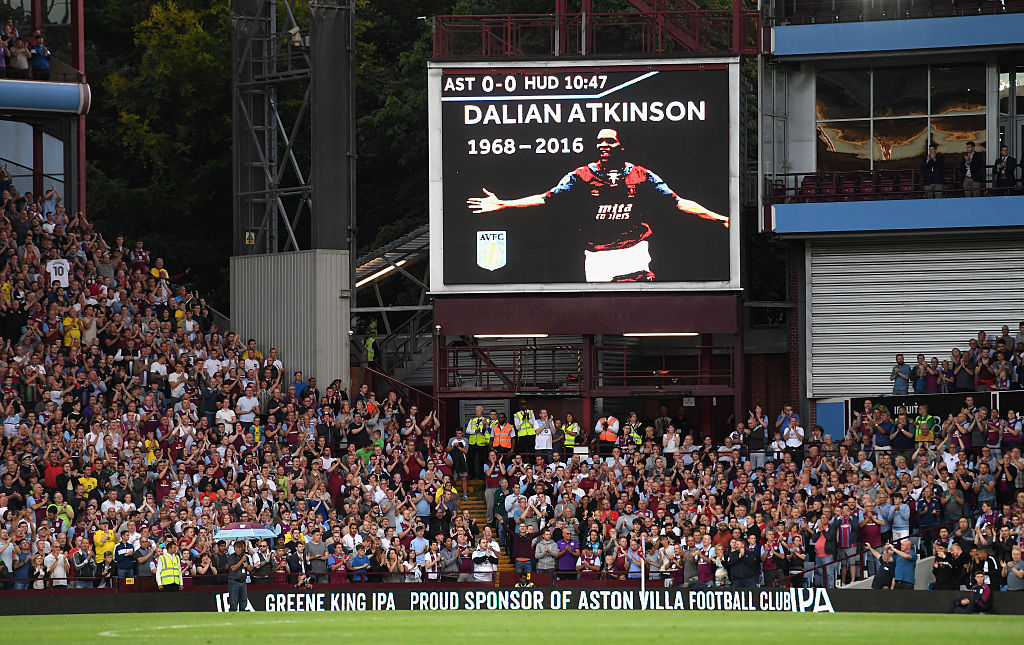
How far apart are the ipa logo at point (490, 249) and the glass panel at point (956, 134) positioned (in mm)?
9684

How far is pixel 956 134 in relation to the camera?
3719cm

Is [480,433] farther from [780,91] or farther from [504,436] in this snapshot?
[780,91]

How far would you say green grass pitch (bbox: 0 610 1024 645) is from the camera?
2092 cm

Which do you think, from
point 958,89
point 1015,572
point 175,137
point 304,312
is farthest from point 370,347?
point 1015,572

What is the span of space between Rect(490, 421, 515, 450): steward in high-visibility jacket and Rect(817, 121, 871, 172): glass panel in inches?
358

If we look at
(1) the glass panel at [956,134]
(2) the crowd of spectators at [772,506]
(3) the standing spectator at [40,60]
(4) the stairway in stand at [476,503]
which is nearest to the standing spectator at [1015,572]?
(2) the crowd of spectators at [772,506]

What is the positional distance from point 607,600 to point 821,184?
12.7 meters

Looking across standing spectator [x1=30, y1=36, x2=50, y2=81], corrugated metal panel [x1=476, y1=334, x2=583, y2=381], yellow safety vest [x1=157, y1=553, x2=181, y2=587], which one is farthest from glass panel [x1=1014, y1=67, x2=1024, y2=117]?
standing spectator [x1=30, y1=36, x2=50, y2=81]

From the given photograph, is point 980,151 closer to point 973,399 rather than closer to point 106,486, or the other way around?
point 973,399

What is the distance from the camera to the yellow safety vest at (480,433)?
3609 cm

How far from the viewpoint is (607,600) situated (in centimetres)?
2831

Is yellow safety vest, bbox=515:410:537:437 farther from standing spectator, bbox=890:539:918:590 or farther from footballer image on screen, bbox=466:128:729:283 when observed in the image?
standing spectator, bbox=890:539:918:590

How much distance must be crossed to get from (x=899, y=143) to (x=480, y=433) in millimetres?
11146

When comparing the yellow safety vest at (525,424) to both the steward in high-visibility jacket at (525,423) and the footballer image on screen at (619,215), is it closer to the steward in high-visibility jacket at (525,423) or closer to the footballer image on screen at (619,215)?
the steward in high-visibility jacket at (525,423)
